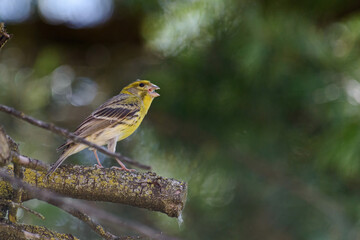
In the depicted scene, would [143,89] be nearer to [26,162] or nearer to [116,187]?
[116,187]

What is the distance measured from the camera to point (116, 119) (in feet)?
10.2

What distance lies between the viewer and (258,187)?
3773mm

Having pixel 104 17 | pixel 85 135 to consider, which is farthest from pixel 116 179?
pixel 104 17

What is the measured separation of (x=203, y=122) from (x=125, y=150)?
57 centimetres

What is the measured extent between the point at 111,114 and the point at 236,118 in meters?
1.01

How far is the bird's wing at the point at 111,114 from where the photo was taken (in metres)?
2.92

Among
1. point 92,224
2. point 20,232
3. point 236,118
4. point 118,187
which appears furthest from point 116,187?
point 236,118

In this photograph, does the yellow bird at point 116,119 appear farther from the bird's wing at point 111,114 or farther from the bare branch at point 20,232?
the bare branch at point 20,232

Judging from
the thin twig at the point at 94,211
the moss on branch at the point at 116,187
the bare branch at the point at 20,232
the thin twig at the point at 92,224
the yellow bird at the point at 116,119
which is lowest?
the thin twig at the point at 94,211

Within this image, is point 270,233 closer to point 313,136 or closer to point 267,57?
point 313,136

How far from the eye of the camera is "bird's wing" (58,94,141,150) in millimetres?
2922

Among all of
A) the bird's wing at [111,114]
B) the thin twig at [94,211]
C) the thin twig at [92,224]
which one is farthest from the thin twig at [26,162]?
the bird's wing at [111,114]

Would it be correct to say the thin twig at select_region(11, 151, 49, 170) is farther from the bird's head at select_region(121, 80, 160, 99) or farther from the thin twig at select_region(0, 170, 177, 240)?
the bird's head at select_region(121, 80, 160, 99)

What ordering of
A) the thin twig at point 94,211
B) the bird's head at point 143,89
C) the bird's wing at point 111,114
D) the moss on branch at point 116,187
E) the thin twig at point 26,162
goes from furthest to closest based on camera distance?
the bird's head at point 143,89 < the bird's wing at point 111,114 < the moss on branch at point 116,187 < the thin twig at point 26,162 < the thin twig at point 94,211
